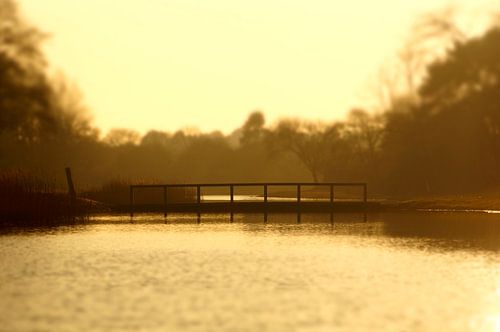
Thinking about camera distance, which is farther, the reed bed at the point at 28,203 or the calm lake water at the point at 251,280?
the reed bed at the point at 28,203

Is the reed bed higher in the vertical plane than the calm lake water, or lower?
higher

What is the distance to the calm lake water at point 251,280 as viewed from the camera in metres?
13.4

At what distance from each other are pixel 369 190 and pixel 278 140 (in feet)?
80.2

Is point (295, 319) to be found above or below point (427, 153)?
below

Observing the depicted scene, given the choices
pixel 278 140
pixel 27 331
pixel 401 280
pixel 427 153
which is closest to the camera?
pixel 27 331

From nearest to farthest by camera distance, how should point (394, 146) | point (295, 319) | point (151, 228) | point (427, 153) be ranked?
point (295, 319), point (151, 228), point (427, 153), point (394, 146)

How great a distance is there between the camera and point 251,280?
57.9ft

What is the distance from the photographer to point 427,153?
59812 millimetres

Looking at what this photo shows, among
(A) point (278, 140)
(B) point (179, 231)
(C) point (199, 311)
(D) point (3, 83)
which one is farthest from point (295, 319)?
(A) point (278, 140)

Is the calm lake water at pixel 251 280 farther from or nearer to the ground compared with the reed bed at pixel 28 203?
nearer to the ground

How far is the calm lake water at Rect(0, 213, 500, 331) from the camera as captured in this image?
13383 mm

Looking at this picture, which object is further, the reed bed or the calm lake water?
the reed bed

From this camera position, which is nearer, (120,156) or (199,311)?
(199,311)

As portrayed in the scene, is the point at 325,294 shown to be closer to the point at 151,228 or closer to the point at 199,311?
the point at 199,311
